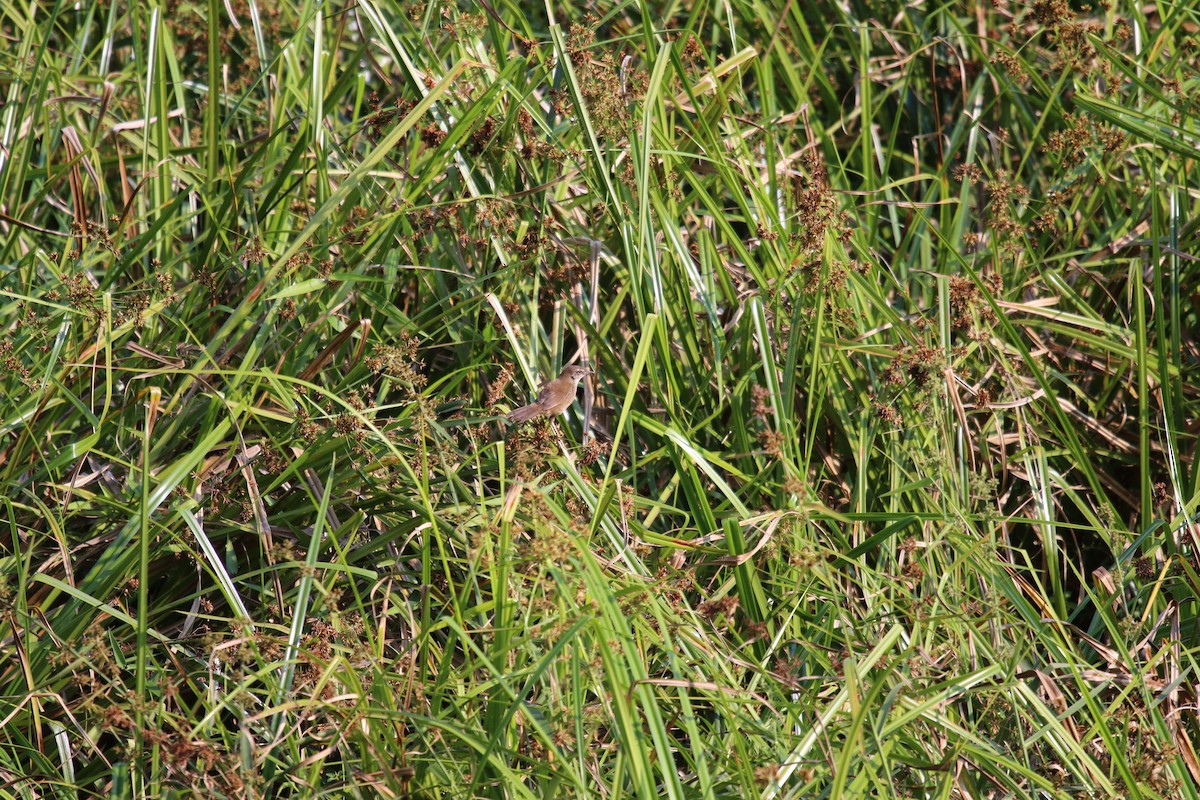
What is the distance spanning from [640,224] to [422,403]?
2.26 ft

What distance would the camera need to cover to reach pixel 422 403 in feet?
7.02

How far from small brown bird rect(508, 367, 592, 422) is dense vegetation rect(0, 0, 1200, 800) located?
0.06 metres

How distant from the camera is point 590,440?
2.69 m

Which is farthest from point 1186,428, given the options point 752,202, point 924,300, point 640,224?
point 640,224

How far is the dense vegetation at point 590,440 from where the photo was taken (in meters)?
2.17

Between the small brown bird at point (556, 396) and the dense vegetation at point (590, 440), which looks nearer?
the dense vegetation at point (590, 440)

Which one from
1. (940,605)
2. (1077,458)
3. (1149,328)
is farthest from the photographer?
(1149,328)

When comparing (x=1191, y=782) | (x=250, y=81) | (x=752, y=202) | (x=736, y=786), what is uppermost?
(x=250, y=81)

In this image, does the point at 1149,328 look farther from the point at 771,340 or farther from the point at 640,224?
the point at 640,224

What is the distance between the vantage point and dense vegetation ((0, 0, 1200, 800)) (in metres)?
2.17

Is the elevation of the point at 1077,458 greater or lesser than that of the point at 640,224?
lesser

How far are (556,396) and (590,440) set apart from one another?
0.13 meters

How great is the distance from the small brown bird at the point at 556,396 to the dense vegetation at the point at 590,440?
2.3 inches

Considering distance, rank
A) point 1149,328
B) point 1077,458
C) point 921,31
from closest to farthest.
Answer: point 1077,458
point 1149,328
point 921,31
